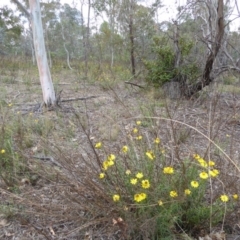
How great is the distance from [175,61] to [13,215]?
16.1ft

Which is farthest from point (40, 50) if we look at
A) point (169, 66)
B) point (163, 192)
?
point (163, 192)

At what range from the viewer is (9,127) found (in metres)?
2.95

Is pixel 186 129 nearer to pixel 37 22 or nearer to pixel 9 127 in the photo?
pixel 9 127

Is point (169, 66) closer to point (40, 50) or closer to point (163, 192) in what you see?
point (40, 50)

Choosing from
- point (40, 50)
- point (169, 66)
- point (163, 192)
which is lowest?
point (163, 192)

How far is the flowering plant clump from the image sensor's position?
1.39 metres

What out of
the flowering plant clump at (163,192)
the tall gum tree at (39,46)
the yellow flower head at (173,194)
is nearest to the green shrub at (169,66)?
the tall gum tree at (39,46)

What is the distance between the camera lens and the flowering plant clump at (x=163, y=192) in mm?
1394

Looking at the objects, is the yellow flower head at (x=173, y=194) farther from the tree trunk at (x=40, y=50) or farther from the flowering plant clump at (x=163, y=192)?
the tree trunk at (x=40, y=50)

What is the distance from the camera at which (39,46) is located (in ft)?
13.9

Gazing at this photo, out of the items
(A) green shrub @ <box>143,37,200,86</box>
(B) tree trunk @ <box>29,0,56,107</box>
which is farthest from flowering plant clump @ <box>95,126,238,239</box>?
(A) green shrub @ <box>143,37,200,86</box>

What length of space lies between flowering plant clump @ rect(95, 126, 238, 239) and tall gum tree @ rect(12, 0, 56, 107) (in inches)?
119

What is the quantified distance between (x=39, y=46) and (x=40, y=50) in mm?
64

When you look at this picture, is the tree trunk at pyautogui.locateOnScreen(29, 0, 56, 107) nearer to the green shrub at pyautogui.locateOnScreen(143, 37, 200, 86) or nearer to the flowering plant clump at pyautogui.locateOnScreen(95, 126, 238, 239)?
the green shrub at pyautogui.locateOnScreen(143, 37, 200, 86)
